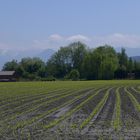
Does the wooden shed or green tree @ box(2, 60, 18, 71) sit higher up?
green tree @ box(2, 60, 18, 71)

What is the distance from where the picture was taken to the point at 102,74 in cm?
13600

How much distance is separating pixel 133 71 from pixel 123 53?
17.3m

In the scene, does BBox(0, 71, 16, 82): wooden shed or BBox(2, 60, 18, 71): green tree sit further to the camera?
BBox(2, 60, 18, 71): green tree

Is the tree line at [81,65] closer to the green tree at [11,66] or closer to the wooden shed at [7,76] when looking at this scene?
the green tree at [11,66]

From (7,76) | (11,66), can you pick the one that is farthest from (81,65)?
(11,66)

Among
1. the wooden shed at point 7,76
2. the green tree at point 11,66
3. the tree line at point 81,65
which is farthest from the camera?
the green tree at point 11,66

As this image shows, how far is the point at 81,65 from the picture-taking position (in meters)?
149

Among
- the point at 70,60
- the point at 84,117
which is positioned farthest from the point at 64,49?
the point at 84,117

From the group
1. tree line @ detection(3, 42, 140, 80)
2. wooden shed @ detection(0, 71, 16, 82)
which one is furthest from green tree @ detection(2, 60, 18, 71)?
wooden shed @ detection(0, 71, 16, 82)

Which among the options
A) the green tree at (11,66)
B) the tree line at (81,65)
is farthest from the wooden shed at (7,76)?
the green tree at (11,66)

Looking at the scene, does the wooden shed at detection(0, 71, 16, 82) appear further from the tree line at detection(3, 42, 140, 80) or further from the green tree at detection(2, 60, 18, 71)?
the green tree at detection(2, 60, 18, 71)

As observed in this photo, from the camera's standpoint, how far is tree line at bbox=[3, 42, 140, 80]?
455ft

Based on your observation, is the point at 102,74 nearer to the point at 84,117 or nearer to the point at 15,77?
the point at 15,77

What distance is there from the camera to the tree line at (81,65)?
139 m
